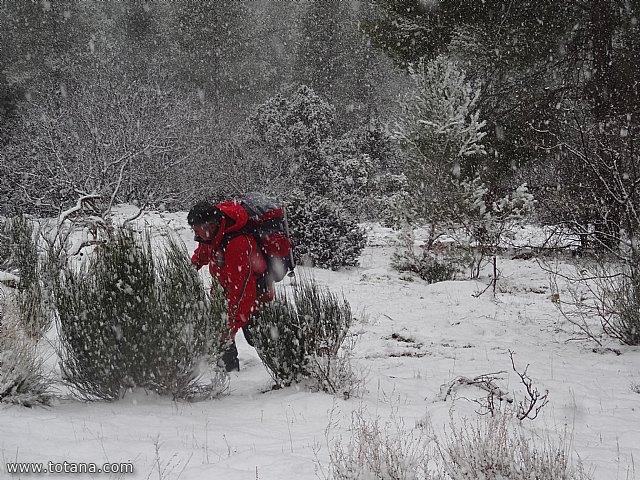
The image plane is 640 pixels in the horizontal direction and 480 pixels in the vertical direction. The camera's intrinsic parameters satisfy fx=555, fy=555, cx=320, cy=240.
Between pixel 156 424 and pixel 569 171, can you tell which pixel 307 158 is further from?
pixel 156 424

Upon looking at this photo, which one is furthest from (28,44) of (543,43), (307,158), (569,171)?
(569,171)

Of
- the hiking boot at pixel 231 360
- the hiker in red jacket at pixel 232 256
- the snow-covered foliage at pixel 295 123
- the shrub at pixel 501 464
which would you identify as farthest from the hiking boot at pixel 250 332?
the snow-covered foliage at pixel 295 123

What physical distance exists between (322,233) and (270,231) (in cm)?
765

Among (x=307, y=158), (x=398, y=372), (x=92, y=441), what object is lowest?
(x=398, y=372)

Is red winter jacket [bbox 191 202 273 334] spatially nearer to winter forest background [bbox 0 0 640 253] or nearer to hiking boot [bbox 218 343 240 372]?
hiking boot [bbox 218 343 240 372]

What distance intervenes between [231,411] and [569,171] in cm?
554

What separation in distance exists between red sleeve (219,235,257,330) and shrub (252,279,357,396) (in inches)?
10.9

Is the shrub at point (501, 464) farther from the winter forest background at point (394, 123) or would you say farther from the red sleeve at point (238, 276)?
the winter forest background at point (394, 123)

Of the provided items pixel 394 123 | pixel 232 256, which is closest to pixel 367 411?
pixel 232 256

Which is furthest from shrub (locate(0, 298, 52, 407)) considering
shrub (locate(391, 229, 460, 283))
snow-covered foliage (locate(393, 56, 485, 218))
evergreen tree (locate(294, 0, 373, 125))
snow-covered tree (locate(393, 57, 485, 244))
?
evergreen tree (locate(294, 0, 373, 125))

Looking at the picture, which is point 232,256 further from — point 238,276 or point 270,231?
point 270,231

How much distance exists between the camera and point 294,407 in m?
3.97

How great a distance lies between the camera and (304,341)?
4.32 meters

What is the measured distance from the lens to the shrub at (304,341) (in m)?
4.23
